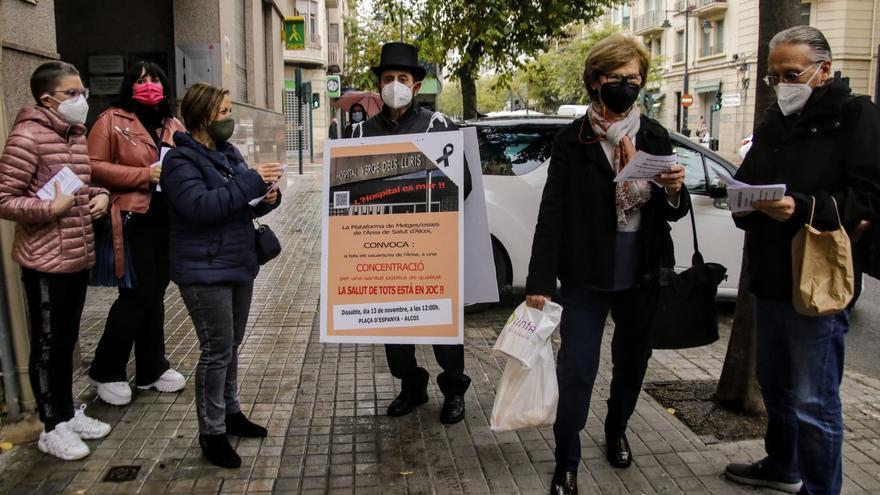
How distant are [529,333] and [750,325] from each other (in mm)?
1669

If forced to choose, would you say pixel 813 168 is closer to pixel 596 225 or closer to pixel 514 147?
pixel 596 225

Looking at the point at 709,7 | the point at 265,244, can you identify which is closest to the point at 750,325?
the point at 265,244

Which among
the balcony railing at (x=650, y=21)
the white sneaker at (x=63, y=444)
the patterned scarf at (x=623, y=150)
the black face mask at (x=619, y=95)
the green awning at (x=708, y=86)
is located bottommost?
the white sneaker at (x=63, y=444)

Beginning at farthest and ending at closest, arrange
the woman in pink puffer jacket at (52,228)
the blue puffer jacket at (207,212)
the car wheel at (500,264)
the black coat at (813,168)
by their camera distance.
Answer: the car wheel at (500,264) → the woman in pink puffer jacket at (52,228) → the blue puffer jacket at (207,212) → the black coat at (813,168)

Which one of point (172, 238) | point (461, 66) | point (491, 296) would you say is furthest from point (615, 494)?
point (461, 66)

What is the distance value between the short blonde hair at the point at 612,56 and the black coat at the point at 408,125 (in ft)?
3.10

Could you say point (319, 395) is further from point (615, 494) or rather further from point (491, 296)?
point (615, 494)

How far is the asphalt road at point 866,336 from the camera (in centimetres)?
590

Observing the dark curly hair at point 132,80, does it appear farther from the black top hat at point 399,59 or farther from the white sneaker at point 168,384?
the white sneaker at point 168,384

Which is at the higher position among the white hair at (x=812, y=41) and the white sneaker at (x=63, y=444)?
the white hair at (x=812, y=41)

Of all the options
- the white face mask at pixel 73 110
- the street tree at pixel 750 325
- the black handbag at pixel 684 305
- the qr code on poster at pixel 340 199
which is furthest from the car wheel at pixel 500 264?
the white face mask at pixel 73 110

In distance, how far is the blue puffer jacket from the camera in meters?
3.39

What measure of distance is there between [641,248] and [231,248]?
74.0 inches

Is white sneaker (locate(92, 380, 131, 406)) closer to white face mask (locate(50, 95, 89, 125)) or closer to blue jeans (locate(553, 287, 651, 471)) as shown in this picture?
white face mask (locate(50, 95, 89, 125))
